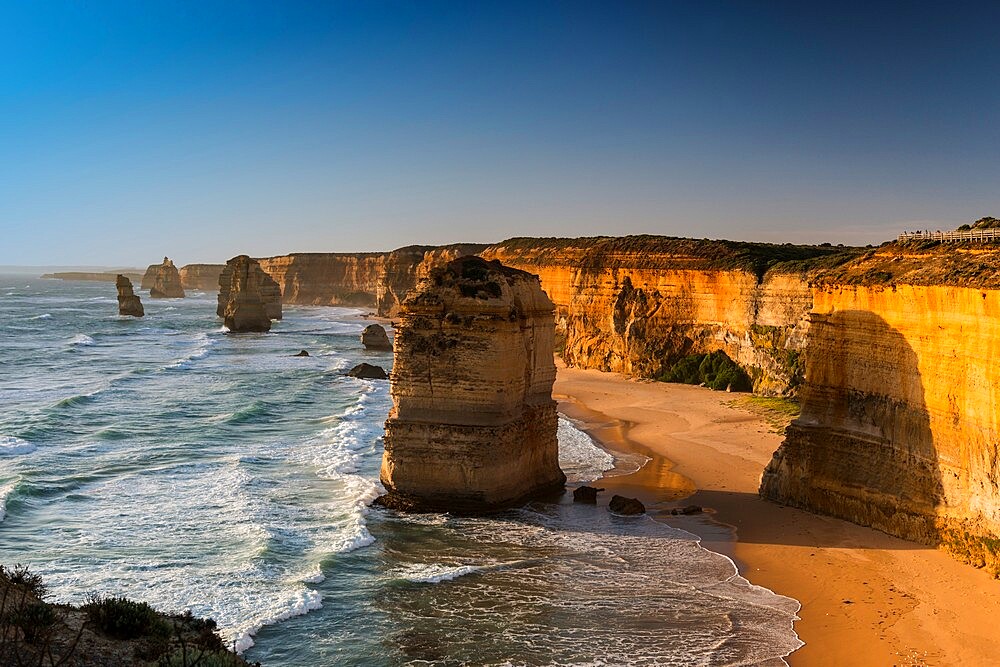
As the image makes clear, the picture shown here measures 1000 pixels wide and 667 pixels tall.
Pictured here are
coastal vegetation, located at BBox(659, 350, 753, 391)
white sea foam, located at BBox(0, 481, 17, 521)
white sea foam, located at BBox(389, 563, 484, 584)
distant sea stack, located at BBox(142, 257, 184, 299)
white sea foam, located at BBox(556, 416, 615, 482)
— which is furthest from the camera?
distant sea stack, located at BBox(142, 257, 184, 299)

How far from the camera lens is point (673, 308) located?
1777 inches

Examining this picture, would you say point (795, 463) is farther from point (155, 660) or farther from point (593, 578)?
point (155, 660)

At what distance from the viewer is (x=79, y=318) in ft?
293

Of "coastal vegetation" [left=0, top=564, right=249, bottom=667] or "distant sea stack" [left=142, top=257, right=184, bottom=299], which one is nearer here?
"coastal vegetation" [left=0, top=564, right=249, bottom=667]

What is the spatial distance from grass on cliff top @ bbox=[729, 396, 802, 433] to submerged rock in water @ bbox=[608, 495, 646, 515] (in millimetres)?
11384

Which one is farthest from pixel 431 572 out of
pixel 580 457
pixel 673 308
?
pixel 673 308

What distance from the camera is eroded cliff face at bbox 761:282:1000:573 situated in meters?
15.7

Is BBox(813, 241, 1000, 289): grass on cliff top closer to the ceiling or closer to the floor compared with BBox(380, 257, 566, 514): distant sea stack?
closer to the ceiling

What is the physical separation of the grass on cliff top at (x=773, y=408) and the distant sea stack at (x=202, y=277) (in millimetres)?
155554

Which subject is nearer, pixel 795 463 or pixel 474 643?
pixel 474 643

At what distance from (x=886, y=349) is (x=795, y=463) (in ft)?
12.0

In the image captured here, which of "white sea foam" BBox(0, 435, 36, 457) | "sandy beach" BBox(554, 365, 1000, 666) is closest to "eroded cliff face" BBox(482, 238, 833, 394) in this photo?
"sandy beach" BBox(554, 365, 1000, 666)

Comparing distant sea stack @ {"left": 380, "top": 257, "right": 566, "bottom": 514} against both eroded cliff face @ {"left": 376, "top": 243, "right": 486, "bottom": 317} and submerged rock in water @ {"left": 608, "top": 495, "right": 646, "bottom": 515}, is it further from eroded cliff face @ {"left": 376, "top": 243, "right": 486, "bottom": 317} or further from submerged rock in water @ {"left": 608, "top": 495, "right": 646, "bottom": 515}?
eroded cliff face @ {"left": 376, "top": 243, "right": 486, "bottom": 317}

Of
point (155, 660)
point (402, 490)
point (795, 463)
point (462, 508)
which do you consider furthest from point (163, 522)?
point (795, 463)
